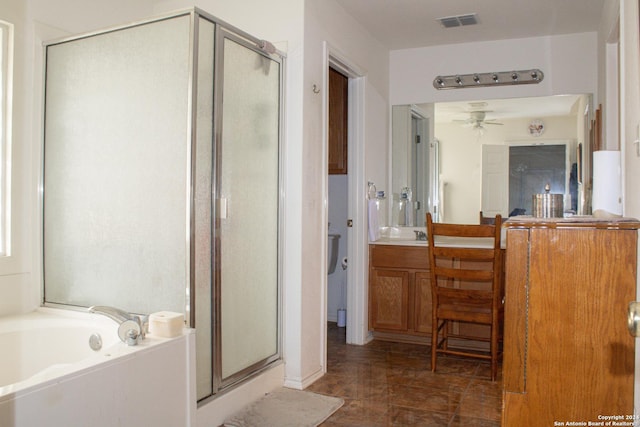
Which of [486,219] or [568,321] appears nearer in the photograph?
[568,321]

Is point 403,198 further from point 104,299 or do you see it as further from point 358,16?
point 104,299

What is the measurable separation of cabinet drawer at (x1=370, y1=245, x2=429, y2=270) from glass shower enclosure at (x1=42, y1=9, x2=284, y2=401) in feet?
4.59

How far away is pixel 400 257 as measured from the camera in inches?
158

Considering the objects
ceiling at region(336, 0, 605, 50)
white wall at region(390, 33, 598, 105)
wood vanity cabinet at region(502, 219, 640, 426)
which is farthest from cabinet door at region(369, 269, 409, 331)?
wood vanity cabinet at region(502, 219, 640, 426)

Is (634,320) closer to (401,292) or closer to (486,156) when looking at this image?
(401,292)

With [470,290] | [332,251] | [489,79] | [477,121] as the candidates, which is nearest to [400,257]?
[332,251]

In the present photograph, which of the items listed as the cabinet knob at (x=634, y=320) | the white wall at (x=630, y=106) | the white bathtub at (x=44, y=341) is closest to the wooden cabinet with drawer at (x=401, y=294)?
the white wall at (x=630, y=106)

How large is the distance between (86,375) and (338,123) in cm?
289

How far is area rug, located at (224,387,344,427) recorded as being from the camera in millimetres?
2488

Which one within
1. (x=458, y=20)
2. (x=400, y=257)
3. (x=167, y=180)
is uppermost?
(x=458, y=20)

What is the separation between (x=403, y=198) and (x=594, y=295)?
10.2 ft

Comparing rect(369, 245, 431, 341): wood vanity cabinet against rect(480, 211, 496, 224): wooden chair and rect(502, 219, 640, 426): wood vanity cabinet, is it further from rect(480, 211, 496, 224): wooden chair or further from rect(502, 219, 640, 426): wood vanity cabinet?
rect(502, 219, 640, 426): wood vanity cabinet

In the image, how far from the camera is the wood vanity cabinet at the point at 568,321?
4.55ft

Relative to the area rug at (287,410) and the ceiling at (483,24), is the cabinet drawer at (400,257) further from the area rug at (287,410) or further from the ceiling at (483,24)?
the area rug at (287,410)
